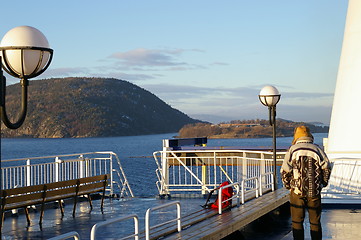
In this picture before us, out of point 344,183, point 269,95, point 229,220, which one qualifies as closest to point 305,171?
point 229,220

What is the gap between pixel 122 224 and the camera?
420 inches

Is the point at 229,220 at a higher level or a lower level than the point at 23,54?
lower

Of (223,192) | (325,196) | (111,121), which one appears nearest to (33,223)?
(223,192)

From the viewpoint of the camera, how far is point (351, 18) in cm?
1656

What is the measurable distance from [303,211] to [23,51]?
4.63 meters

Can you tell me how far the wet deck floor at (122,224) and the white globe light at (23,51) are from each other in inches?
162

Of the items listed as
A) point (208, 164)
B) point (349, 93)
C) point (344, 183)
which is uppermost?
point (349, 93)

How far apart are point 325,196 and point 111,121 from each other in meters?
186

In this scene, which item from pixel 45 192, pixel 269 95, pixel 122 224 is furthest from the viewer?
pixel 269 95

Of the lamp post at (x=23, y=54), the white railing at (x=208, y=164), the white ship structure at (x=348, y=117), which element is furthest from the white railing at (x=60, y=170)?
the white ship structure at (x=348, y=117)

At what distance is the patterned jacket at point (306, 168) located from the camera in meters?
8.40

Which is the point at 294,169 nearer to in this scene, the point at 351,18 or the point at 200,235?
the point at 200,235

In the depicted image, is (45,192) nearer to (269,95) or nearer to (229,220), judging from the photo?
(229,220)

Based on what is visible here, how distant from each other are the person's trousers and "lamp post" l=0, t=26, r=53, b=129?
13.6 ft
